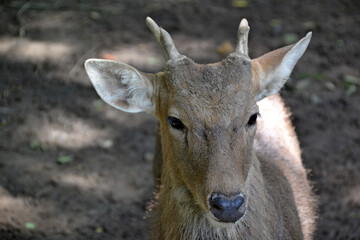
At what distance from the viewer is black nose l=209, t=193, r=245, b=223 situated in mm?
2633

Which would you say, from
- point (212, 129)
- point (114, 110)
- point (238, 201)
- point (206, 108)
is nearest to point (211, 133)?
point (212, 129)

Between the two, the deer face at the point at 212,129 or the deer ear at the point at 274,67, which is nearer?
the deer face at the point at 212,129

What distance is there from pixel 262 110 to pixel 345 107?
1.94m

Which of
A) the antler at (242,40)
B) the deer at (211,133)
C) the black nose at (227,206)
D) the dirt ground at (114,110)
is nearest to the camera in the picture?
the black nose at (227,206)

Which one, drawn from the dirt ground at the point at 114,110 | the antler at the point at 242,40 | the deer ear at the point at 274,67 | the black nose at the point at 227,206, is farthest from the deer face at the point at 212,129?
the dirt ground at the point at 114,110

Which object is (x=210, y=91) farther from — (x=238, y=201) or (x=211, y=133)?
(x=238, y=201)

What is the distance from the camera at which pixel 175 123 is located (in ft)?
9.85

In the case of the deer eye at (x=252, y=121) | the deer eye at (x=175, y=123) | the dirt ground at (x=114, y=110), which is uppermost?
the deer eye at (x=252, y=121)

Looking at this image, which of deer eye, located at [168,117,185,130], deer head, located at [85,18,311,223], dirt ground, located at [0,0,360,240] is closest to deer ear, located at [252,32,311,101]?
deer head, located at [85,18,311,223]

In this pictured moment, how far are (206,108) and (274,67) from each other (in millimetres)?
718

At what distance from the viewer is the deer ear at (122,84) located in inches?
127

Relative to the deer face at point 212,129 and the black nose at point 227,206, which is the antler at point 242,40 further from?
the black nose at point 227,206

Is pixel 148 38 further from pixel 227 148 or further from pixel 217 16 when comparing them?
pixel 227 148

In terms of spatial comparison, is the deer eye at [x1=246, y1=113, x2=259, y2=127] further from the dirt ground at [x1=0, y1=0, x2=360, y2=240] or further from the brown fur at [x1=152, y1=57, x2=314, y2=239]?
the dirt ground at [x1=0, y1=0, x2=360, y2=240]
